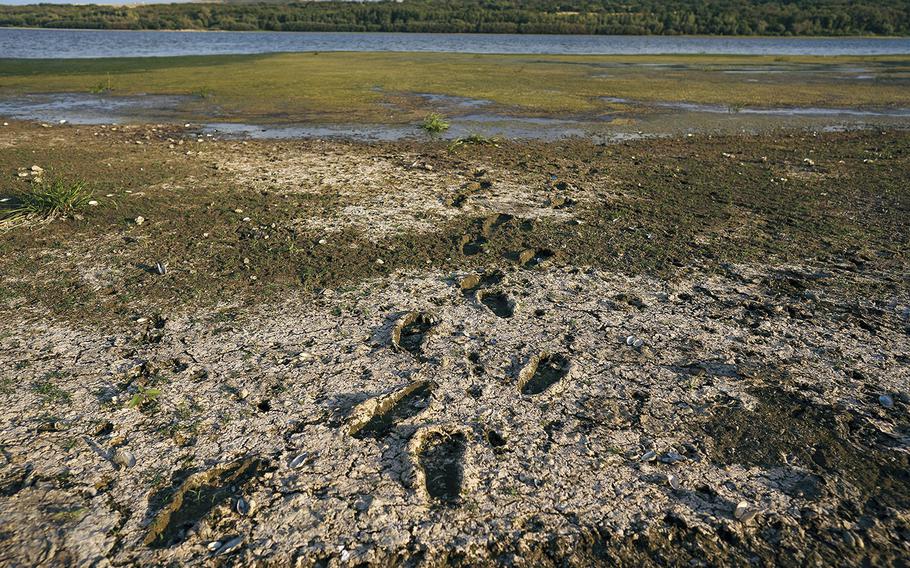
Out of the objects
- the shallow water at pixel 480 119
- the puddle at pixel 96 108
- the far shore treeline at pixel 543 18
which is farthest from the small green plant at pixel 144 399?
the far shore treeline at pixel 543 18

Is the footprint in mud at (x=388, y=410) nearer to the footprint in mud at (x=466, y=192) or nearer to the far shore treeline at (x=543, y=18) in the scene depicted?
the footprint in mud at (x=466, y=192)

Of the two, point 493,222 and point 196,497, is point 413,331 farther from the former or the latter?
point 493,222

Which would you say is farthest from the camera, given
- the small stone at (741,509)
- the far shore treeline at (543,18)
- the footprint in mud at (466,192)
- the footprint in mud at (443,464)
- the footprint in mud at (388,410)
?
the far shore treeline at (543,18)

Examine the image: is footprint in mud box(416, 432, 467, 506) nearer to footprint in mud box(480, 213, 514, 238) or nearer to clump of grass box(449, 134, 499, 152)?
footprint in mud box(480, 213, 514, 238)

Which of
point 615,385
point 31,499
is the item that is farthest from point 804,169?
point 31,499

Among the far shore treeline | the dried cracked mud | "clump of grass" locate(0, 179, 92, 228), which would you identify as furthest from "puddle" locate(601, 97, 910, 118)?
the far shore treeline

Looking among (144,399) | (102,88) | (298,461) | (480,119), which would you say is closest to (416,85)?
(480,119)

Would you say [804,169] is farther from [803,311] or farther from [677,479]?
[677,479]
